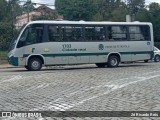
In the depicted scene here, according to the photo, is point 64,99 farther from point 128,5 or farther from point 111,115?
point 128,5

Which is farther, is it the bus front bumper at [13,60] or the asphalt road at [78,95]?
the bus front bumper at [13,60]

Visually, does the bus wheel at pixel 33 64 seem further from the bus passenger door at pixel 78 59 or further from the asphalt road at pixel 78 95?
the asphalt road at pixel 78 95

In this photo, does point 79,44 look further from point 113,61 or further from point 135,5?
point 135,5

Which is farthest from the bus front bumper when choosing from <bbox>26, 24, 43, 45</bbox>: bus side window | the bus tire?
the bus tire

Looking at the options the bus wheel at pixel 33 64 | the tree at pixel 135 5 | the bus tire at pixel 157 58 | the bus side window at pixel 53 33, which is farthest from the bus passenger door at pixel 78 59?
the tree at pixel 135 5

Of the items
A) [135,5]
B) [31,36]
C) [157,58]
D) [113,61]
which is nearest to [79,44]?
[113,61]

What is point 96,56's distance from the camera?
25328 millimetres

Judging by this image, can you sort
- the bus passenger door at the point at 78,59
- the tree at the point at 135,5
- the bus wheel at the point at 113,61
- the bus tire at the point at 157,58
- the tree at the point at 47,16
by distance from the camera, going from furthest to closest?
the tree at the point at 135,5 < the tree at the point at 47,16 < the bus tire at the point at 157,58 < the bus wheel at the point at 113,61 < the bus passenger door at the point at 78,59

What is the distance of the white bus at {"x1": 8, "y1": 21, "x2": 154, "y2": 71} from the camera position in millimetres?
23203

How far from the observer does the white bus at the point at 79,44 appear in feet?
76.1

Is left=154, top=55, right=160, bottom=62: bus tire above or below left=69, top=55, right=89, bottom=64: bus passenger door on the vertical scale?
below

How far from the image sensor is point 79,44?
24734 millimetres

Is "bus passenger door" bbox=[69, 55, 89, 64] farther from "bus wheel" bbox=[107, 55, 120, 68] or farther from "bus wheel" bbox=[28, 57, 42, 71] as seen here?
"bus wheel" bbox=[28, 57, 42, 71]

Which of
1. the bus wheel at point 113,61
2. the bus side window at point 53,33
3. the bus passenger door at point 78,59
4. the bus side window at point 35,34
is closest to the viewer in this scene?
the bus side window at point 35,34
